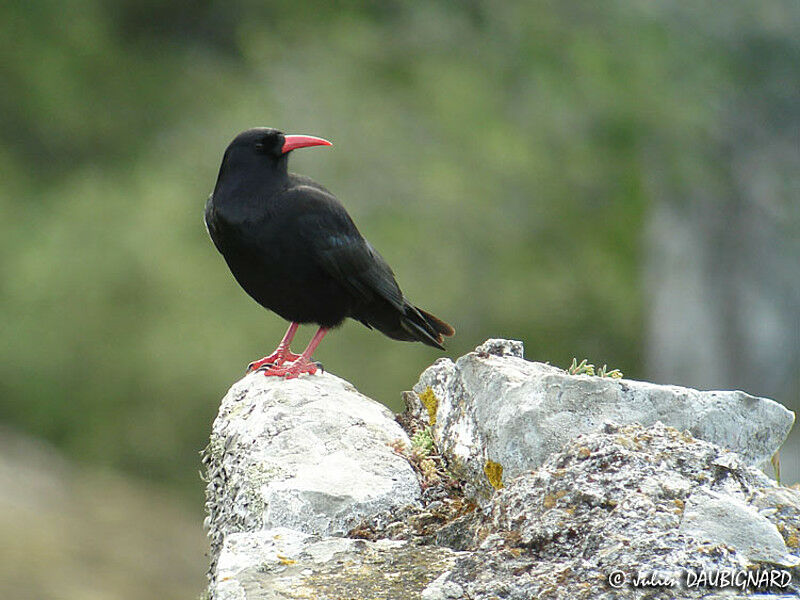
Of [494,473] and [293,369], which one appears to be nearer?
[494,473]

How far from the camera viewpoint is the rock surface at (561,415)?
11.8 ft

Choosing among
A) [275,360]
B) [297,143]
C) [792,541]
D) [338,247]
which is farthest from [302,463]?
[297,143]

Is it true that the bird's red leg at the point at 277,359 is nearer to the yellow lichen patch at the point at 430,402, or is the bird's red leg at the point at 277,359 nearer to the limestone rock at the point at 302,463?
the limestone rock at the point at 302,463

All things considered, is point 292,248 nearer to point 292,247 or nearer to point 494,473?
point 292,247

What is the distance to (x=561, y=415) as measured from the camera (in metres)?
3.59

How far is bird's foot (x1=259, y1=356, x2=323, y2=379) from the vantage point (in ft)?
16.9

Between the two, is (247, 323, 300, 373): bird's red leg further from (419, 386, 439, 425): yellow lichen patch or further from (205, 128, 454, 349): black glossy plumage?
(419, 386, 439, 425): yellow lichen patch

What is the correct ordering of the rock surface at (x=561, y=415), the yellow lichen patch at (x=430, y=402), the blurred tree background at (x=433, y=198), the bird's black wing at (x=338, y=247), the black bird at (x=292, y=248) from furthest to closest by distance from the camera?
the blurred tree background at (x=433, y=198) → the bird's black wing at (x=338, y=247) → the black bird at (x=292, y=248) → the yellow lichen patch at (x=430, y=402) → the rock surface at (x=561, y=415)

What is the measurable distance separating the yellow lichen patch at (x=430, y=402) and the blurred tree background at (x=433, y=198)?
8.62 m

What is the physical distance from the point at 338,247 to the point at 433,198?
814 centimetres

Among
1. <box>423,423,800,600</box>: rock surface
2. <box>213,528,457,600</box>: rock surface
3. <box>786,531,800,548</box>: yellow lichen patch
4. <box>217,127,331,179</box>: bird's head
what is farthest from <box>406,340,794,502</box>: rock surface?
<box>217,127,331,179</box>: bird's head

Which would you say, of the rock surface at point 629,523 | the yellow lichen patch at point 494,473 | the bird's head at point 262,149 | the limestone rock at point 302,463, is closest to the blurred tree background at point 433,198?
the bird's head at point 262,149

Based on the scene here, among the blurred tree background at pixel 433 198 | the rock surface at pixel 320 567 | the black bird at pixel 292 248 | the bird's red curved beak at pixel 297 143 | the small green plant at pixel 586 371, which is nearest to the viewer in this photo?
the rock surface at pixel 320 567

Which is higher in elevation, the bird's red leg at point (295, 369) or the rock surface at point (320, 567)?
the bird's red leg at point (295, 369)
